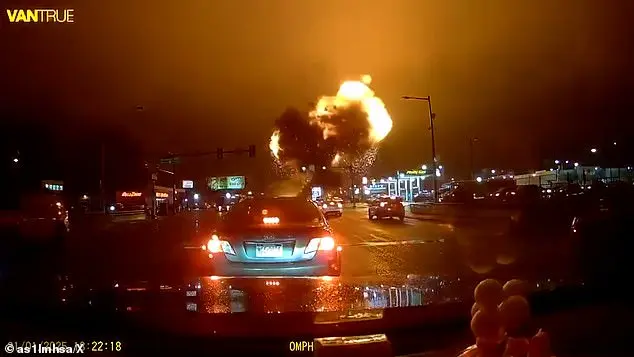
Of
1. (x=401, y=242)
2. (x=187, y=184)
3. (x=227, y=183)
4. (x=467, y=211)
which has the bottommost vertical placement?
(x=401, y=242)

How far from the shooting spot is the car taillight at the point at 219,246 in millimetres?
8953

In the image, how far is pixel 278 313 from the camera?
14.6 ft

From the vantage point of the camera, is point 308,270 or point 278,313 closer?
point 278,313

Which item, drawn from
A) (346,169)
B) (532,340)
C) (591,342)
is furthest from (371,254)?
(346,169)

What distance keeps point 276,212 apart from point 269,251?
1422 mm

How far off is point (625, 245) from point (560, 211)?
50.1ft

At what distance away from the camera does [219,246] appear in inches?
356

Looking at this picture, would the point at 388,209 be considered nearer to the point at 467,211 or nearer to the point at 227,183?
the point at 467,211

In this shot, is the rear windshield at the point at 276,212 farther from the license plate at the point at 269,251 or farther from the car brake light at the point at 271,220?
the license plate at the point at 269,251

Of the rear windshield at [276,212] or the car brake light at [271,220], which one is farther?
the rear windshield at [276,212]

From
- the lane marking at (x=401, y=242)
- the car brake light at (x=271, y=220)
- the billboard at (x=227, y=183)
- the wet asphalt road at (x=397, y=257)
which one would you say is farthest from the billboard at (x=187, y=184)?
the car brake light at (x=271, y=220)

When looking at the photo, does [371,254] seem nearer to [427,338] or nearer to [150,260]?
[150,260]

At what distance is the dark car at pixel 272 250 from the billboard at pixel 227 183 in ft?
336

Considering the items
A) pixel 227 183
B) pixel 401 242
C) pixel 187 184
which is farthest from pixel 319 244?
pixel 187 184
